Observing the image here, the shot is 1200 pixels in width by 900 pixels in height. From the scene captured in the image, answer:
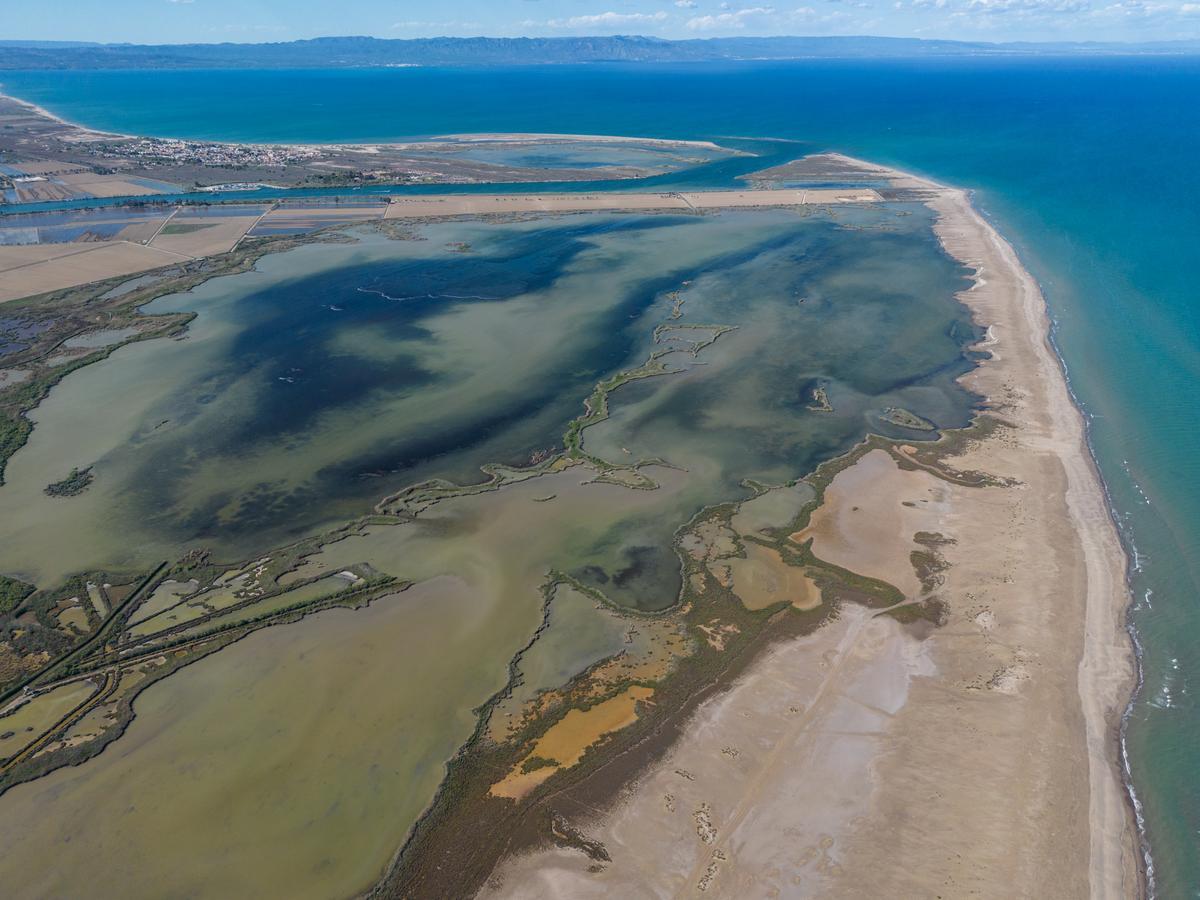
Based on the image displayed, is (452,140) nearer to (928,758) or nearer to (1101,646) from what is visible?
(1101,646)

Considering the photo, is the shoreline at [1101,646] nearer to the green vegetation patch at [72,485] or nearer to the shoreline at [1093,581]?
the shoreline at [1093,581]

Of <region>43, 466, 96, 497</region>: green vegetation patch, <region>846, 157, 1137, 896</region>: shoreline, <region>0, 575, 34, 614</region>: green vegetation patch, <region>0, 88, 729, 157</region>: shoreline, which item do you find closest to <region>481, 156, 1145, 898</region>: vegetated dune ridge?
<region>846, 157, 1137, 896</region>: shoreline

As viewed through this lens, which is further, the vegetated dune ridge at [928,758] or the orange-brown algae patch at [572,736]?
the orange-brown algae patch at [572,736]

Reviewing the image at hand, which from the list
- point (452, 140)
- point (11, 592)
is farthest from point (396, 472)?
point (452, 140)

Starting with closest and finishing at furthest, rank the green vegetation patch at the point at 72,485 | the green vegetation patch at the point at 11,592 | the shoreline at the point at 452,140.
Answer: the green vegetation patch at the point at 11,592
the green vegetation patch at the point at 72,485
the shoreline at the point at 452,140

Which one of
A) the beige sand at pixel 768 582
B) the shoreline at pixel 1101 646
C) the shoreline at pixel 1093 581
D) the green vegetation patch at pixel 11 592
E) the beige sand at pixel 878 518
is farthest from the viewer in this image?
the beige sand at pixel 878 518

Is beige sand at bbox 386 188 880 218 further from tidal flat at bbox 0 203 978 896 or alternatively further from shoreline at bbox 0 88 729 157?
shoreline at bbox 0 88 729 157

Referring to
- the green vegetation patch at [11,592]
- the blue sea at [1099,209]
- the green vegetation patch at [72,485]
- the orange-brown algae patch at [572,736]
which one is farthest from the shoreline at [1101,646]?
the green vegetation patch at [72,485]
